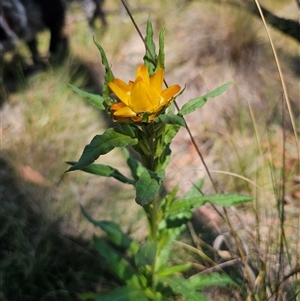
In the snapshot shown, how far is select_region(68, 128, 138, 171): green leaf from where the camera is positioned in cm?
99

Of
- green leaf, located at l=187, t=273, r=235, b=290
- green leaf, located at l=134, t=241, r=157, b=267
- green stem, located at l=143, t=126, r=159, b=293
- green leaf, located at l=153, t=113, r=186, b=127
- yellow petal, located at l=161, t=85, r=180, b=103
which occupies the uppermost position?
yellow petal, located at l=161, t=85, r=180, b=103

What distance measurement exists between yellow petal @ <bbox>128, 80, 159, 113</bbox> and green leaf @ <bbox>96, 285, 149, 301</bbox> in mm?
651

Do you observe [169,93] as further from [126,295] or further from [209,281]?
[209,281]

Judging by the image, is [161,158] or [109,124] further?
[109,124]

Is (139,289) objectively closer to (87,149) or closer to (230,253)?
(230,253)

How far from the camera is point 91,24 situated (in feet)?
10.1

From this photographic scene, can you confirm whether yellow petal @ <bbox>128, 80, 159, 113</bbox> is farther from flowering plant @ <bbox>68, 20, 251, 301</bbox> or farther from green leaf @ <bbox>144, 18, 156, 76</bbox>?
green leaf @ <bbox>144, 18, 156, 76</bbox>

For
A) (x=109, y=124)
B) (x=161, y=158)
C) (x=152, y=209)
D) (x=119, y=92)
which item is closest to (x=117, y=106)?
(x=119, y=92)

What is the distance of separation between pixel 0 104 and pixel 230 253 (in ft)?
5.41

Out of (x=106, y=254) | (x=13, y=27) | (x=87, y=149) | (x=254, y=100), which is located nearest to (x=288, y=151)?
(x=254, y=100)

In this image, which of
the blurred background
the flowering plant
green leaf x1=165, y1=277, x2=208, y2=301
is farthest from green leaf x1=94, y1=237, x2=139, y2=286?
the blurred background

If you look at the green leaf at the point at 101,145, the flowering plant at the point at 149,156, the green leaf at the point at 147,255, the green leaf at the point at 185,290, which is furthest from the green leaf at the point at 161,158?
the green leaf at the point at 185,290

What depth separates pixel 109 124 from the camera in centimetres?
252

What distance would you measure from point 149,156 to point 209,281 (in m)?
0.60
